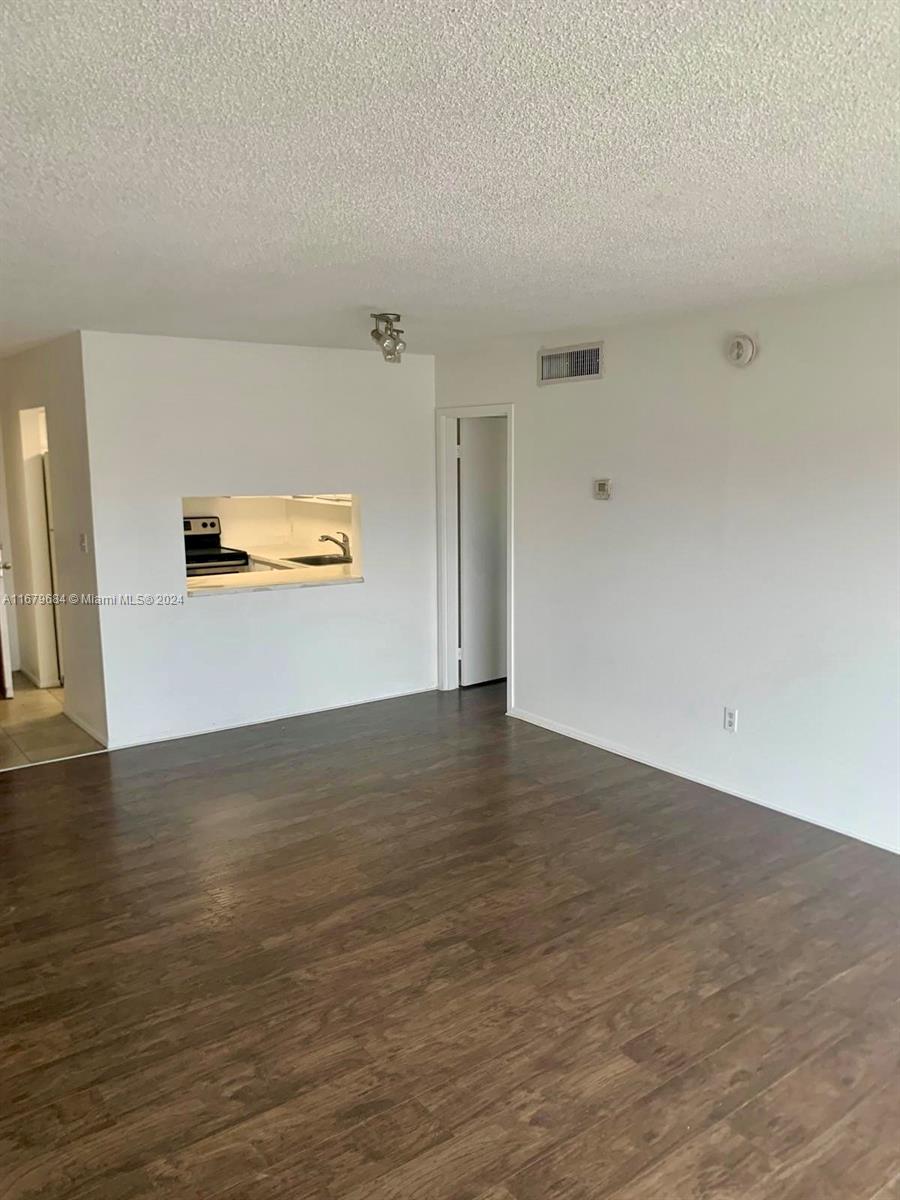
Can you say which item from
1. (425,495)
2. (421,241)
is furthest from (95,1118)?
(425,495)

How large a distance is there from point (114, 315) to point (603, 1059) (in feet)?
12.6

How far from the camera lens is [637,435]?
15.0 feet

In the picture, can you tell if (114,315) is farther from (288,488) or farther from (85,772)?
(85,772)

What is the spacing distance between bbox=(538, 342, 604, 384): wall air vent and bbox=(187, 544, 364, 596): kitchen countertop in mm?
1889

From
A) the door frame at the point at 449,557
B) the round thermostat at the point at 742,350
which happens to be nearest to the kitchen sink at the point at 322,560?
the door frame at the point at 449,557

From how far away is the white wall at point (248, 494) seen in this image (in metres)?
4.80

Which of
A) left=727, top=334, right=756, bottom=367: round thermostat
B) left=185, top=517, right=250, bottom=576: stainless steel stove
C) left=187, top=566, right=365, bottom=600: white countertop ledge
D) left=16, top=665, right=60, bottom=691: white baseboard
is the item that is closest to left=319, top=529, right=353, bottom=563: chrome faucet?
left=187, top=566, right=365, bottom=600: white countertop ledge

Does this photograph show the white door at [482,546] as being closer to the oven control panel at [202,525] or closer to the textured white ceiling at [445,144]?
the oven control panel at [202,525]

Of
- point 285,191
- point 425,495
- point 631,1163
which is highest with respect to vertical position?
point 285,191

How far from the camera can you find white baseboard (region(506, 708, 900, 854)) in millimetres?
3770

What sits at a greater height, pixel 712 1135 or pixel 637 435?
pixel 637 435

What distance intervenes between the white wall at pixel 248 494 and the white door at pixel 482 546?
260 mm

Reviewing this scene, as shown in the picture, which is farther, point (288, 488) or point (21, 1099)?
point (288, 488)

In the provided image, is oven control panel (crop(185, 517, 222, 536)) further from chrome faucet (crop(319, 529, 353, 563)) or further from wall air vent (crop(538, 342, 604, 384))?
wall air vent (crop(538, 342, 604, 384))
